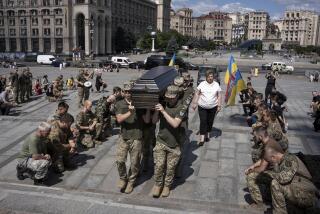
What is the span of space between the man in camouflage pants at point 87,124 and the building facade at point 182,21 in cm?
17560

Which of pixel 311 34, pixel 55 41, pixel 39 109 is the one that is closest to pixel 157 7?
pixel 55 41

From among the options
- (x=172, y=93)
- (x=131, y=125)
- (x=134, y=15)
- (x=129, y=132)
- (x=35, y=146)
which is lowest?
(x=35, y=146)

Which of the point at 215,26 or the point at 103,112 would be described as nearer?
the point at 103,112

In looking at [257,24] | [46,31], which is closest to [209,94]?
[46,31]

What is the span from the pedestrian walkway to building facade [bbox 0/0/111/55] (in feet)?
236

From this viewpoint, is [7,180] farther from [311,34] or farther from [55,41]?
[311,34]

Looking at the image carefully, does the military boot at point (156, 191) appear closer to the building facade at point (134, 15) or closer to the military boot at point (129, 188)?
the military boot at point (129, 188)

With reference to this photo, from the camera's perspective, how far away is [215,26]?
638 ft

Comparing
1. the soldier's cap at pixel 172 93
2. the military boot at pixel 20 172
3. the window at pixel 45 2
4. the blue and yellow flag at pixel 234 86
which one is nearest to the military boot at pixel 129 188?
the soldier's cap at pixel 172 93

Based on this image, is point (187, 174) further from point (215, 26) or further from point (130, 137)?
point (215, 26)

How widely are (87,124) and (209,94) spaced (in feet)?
10.4

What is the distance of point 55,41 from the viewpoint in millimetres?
82375

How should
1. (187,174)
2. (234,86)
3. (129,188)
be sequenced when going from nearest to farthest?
(129,188) < (187,174) < (234,86)

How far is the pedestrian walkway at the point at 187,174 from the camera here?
19.6ft
